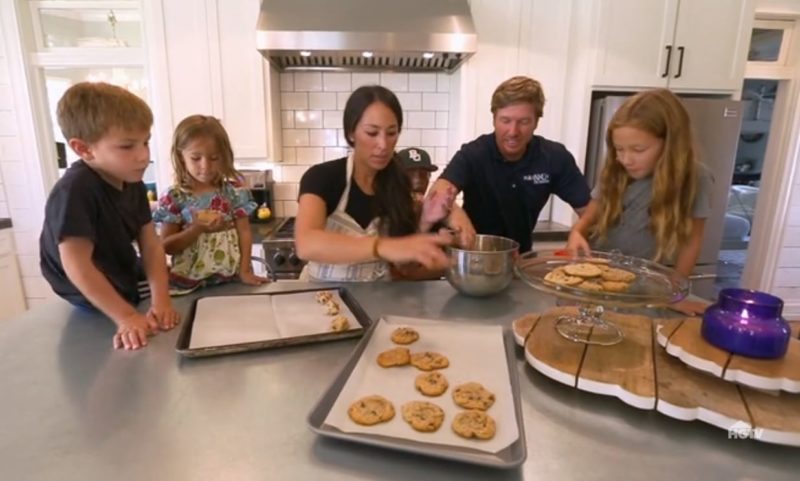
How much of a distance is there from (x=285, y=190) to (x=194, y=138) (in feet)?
4.54

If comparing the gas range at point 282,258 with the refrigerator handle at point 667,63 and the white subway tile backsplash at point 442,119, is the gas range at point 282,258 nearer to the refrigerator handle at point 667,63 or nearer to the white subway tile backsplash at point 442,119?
the white subway tile backsplash at point 442,119

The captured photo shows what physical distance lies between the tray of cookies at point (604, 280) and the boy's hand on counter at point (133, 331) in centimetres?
75

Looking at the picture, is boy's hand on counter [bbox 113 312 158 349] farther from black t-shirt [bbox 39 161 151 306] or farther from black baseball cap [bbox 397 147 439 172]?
black baseball cap [bbox 397 147 439 172]

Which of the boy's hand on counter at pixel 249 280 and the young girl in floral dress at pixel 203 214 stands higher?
the young girl in floral dress at pixel 203 214

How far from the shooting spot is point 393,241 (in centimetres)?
106

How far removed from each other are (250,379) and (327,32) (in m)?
1.68

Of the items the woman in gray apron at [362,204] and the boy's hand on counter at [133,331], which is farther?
the woman in gray apron at [362,204]

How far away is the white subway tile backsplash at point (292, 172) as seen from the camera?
280cm

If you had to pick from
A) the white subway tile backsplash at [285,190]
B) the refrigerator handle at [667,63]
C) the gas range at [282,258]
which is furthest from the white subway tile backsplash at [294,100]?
the refrigerator handle at [667,63]

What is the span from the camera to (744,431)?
0.60 meters

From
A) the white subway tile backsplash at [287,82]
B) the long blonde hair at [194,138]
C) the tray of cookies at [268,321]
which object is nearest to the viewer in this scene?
the tray of cookies at [268,321]

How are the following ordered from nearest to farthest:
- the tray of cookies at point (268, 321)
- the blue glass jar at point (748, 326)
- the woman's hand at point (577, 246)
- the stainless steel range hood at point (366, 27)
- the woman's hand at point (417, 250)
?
1. the blue glass jar at point (748, 326)
2. the tray of cookies at point (268, 321)
3. the woman's hand at point (417, 250)
4. the woman's hand at point (577, 246)
5. the stainless steel range hood at point (366, 27)

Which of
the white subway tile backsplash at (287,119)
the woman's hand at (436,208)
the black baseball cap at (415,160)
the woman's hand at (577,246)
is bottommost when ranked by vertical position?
the woman's hand at (577,246)

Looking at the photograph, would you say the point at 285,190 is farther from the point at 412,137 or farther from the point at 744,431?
the point at 744,431
